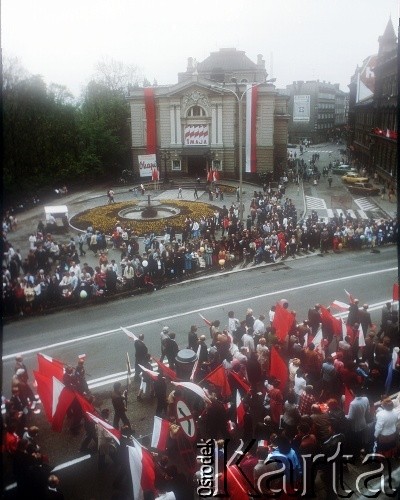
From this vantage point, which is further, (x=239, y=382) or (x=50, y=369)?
(x=239, y=382)

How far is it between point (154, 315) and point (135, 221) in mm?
14097

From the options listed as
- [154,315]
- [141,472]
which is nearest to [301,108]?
[154,315]

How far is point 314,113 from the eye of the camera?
305ft

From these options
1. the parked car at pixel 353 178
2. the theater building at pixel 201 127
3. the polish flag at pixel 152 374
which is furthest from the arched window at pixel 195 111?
the polish flag at pixel 152 374

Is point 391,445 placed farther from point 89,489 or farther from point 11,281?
point 11,281

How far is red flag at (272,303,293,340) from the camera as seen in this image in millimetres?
11719

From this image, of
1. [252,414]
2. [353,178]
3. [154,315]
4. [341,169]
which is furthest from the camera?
[341,169]

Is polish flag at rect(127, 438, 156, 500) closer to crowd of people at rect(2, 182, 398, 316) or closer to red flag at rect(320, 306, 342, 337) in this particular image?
red flag at rect(320, 306, 342, 337)

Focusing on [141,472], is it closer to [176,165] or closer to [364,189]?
[364,189]

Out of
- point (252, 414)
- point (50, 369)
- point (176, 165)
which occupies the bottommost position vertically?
point (252, 414)

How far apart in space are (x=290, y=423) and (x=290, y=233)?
51.1ft

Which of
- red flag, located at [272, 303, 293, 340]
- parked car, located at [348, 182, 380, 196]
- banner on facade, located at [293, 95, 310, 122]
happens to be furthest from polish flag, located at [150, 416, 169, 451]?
banner on facade, located at [293, 95, 310, 122]

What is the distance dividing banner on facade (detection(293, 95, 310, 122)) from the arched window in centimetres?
4869

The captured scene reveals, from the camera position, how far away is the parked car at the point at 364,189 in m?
37.3
